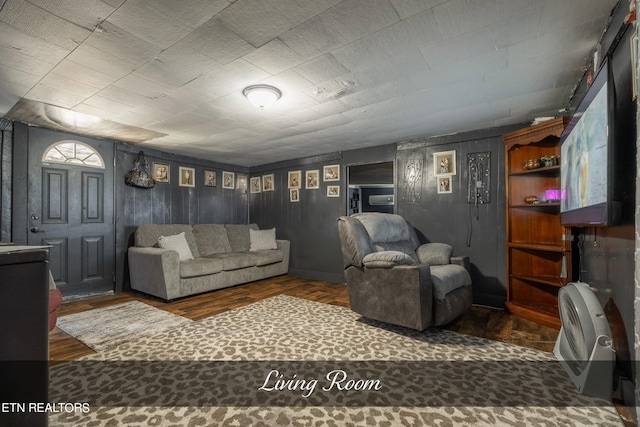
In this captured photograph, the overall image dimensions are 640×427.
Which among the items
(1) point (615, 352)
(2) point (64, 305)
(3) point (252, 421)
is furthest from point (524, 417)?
(2) point (64, 305)

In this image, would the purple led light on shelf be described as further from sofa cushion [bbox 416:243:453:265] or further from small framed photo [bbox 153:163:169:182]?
small framed photo [bbox 153:163:169:182]

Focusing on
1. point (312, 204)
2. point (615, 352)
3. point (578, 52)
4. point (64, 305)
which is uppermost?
point (578, 52)

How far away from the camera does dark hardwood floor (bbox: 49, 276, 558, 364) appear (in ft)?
7.75

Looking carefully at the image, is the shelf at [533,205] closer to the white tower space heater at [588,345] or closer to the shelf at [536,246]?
the shelf at [536,246]

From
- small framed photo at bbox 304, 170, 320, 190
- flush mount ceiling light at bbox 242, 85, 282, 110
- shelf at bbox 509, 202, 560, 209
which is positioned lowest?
shelf at bbox 509, 202, 560, 209

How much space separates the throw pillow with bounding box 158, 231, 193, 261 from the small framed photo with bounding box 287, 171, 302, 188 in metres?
2.18

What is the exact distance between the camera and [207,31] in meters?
1.68

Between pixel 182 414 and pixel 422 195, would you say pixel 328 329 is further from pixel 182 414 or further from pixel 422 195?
pixel 422 195

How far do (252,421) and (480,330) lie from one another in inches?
87.5

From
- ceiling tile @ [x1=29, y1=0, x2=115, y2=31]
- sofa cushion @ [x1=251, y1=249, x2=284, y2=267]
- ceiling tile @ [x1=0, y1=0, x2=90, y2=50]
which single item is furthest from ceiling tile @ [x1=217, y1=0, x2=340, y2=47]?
sofa cushion @ [x1=251, y1=249, x2=284, y2=267]

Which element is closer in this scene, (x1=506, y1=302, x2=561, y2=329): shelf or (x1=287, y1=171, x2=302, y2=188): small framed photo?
(x1=506, y1=302, x2=561, y2=329): shelf

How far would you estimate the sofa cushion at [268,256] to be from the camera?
4.80 metres

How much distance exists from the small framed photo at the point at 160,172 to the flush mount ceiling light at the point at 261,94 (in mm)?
2985

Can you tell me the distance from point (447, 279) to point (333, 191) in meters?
2.70
